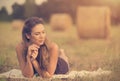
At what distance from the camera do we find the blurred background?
2.47 metres

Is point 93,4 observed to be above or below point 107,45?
above

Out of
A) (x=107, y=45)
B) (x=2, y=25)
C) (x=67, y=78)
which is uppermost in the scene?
(x=2, y=25)

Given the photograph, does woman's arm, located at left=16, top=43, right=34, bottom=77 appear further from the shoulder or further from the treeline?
the treeline

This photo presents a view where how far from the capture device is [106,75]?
2467 millimetres

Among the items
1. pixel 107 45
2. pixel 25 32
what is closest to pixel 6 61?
pixel 25 32

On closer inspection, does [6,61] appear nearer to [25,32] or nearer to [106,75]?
[25,32]

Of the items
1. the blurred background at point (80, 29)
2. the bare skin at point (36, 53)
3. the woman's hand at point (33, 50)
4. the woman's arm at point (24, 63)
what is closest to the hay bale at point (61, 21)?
the blurred background at point (80, 29)

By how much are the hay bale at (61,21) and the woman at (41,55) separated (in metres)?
0.10

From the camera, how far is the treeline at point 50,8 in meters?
2.47

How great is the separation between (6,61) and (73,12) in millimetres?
721

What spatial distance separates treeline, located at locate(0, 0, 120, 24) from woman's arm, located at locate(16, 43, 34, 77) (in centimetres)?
28

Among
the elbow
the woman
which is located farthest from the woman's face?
the elbow

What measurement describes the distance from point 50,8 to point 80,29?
1.03 ft

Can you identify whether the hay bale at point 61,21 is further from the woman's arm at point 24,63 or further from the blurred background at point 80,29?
the woman's arm at point 24,63
